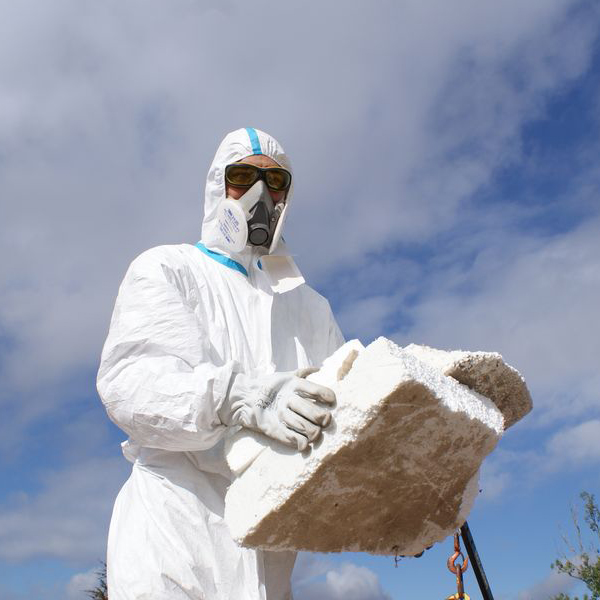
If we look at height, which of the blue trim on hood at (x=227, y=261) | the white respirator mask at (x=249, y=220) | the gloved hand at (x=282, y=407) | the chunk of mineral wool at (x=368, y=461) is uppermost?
the white respirator mask at (x=249, y=220)

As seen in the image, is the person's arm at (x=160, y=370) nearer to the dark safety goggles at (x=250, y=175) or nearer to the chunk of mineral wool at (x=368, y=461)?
the chunk of mineral wool at (x=368, y=461)

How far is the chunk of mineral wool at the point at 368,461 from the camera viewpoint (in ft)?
8.47

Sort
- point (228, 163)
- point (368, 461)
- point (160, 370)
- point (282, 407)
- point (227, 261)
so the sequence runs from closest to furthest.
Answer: point (368, 461) → point (282, 407) → point (160, 370) → point (227, 261) → point (228, 163)

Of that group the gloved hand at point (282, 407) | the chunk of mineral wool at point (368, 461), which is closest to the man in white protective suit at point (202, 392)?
the gloved hand at point (282, 407)

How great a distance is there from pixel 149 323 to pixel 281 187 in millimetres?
1283

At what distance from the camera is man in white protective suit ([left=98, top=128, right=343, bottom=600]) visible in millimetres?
2904

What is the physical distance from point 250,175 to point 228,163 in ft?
0.46

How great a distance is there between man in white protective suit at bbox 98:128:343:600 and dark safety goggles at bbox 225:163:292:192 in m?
0.01

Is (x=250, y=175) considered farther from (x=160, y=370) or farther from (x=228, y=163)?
(x=160, y=370)

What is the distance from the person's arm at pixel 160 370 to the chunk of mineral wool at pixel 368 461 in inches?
8.9

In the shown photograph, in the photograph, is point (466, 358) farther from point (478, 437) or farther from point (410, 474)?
point (410, 474)

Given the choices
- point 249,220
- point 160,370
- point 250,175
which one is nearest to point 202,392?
point 160,370

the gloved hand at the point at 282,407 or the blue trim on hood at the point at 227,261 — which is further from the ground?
the blue trim on hood at the point at 227,261

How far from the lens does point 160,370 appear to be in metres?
3.02
